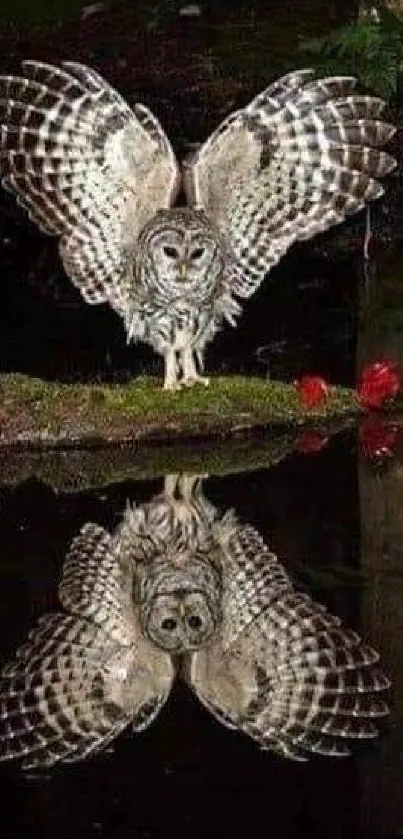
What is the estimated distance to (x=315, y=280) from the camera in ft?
45.9

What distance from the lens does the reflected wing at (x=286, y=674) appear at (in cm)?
630

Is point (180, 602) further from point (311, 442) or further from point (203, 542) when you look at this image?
point (311, 442)

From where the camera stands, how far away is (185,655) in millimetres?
6910

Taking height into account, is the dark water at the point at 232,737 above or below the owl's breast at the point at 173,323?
below

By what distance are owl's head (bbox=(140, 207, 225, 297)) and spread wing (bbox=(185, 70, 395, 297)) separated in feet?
0.62

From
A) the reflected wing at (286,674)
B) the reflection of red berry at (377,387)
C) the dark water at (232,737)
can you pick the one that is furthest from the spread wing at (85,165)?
the reflected wing at (286,674)

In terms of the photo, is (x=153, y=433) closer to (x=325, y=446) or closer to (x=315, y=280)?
(x=325, y=446)

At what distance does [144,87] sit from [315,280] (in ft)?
12.7

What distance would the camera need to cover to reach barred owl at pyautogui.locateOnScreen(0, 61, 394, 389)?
31.3ft

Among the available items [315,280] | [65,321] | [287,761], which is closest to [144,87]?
[315,280]

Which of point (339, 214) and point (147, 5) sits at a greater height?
point (147, 5)

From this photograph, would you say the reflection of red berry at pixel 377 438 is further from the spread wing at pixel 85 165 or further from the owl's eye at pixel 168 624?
the owl's eye at pixel 168 624

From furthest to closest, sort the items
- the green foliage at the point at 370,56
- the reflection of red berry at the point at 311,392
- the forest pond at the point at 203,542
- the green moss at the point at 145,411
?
the green foliage at the point at 370,56 < the reflection of red berry at the point at 311,392 < the green moss at the point at 145,411 < the forest pond at the point at 203,542

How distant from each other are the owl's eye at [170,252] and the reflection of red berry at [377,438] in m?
1.26
